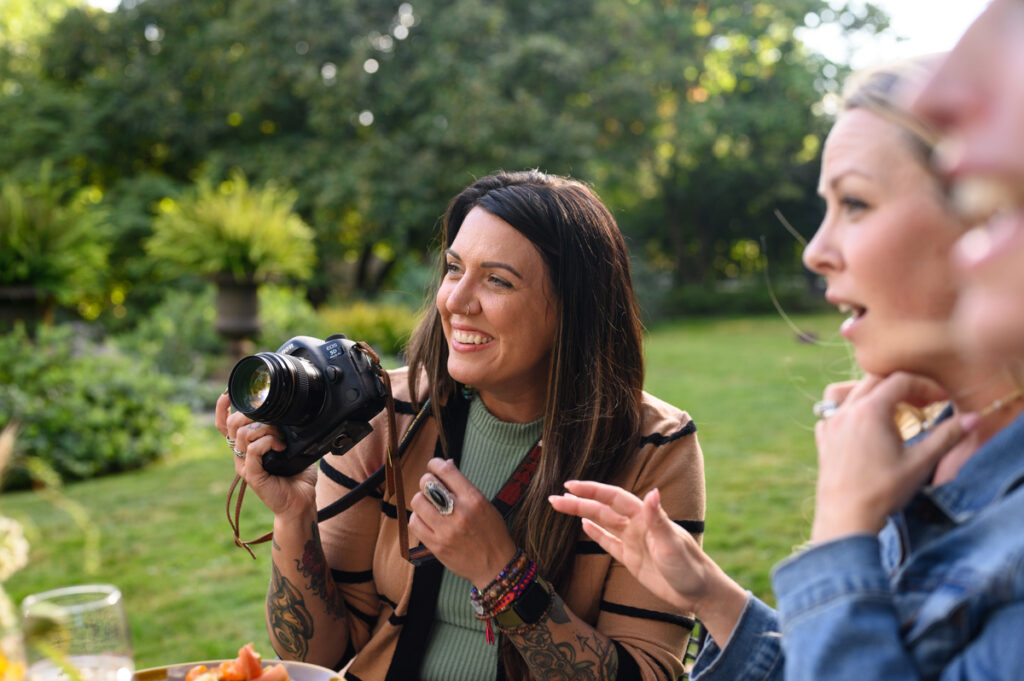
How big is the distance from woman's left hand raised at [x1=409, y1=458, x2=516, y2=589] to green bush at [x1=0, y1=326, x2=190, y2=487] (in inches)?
198

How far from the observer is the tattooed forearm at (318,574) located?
75.9 inches

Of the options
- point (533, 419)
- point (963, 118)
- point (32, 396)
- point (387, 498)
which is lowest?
point (32, 396)

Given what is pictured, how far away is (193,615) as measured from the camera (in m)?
4.03

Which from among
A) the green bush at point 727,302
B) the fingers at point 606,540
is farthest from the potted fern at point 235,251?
the green bush at point 727,302

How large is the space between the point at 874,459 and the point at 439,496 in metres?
0.97

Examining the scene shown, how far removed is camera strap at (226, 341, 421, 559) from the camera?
1.91 meters

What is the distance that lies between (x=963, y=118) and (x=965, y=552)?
64 centimetres

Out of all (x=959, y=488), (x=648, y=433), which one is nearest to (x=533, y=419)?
(x=648, y=433)

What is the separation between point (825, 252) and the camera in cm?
105

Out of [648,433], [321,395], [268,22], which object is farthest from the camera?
[268,22]

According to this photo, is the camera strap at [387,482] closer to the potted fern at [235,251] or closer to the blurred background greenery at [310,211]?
the blurred background greenery at [310,211]

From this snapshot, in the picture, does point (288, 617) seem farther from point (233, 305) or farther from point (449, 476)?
point (233, 305)

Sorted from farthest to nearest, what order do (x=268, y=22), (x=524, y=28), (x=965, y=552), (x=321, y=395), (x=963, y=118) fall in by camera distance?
(x=524, y=28)
(x=268, y=22)
(x=321, y=395)
(x=965, y=552)
(x=963, y=118)

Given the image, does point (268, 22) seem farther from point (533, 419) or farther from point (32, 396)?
point (533, 419)
